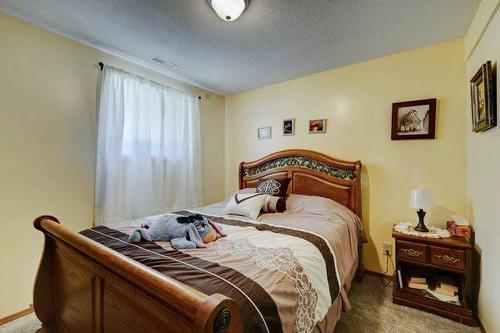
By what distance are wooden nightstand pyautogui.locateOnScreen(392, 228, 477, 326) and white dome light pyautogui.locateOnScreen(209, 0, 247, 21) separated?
2.28 meters

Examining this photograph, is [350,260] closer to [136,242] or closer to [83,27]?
[136,242]

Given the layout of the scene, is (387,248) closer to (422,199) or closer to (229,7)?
(422,199)

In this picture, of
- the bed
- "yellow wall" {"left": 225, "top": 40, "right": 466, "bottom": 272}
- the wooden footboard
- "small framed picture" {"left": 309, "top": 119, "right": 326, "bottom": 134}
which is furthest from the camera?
"small framed picture" {"left": 309, "top": 119, "right": 326, "bottom": 134}

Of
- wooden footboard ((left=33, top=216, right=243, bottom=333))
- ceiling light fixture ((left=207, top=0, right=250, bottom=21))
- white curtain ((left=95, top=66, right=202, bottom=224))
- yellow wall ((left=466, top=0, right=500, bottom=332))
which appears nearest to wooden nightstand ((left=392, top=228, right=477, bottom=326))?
yellow wall ((left=466, top=0, right=500, bottom=332))

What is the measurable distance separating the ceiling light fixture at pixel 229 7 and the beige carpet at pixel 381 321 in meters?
2.50

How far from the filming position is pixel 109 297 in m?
1.08

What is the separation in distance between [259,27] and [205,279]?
6.48 feet

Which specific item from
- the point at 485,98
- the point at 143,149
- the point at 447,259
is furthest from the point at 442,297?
the point at 143,149

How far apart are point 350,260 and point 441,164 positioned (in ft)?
4.33

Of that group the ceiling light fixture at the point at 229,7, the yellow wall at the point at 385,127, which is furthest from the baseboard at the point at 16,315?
→ the yellow wall at the point at 385,127

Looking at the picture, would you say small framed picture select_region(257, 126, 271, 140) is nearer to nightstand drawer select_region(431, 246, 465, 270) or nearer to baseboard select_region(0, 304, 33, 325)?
nightstand drawer select_region(431, 246, 465, 270)

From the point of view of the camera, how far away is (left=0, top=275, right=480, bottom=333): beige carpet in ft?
5.83

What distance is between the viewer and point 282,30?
2.06 metres

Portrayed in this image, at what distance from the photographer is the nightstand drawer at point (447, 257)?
1873mm
